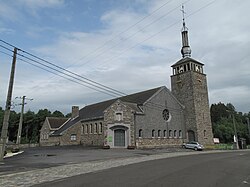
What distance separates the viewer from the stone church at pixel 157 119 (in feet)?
129

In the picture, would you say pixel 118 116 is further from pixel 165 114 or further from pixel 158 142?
pixel 165 114

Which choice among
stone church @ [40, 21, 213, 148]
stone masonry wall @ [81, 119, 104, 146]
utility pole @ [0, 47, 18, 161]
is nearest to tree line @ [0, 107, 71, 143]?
stone church @ [40, 21, 213, 148]

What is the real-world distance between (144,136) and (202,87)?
17717 mm

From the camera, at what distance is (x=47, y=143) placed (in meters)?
56.2

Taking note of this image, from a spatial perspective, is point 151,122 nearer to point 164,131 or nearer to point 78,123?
point 164,131

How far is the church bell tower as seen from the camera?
158 feet

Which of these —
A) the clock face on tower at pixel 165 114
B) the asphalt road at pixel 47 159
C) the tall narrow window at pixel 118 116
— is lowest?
the asphalt road at pixel 47 159

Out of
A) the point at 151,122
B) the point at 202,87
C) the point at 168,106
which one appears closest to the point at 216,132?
the point at 202,87

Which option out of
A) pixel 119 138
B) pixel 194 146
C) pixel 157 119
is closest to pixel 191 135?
pixel 194 146

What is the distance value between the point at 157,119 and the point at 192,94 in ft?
32.1

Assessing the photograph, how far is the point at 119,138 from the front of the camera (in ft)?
128

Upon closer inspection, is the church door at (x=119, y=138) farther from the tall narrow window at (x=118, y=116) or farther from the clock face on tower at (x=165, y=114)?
the clock face on tower at (x=165, y=114)

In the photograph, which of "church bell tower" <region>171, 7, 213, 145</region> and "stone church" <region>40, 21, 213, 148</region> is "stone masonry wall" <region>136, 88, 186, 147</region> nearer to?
"stone church" <region>40, 21, 213, 148</region>

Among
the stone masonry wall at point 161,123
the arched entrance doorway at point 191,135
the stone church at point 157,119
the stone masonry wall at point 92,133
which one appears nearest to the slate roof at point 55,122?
the stone church at point 157,119
